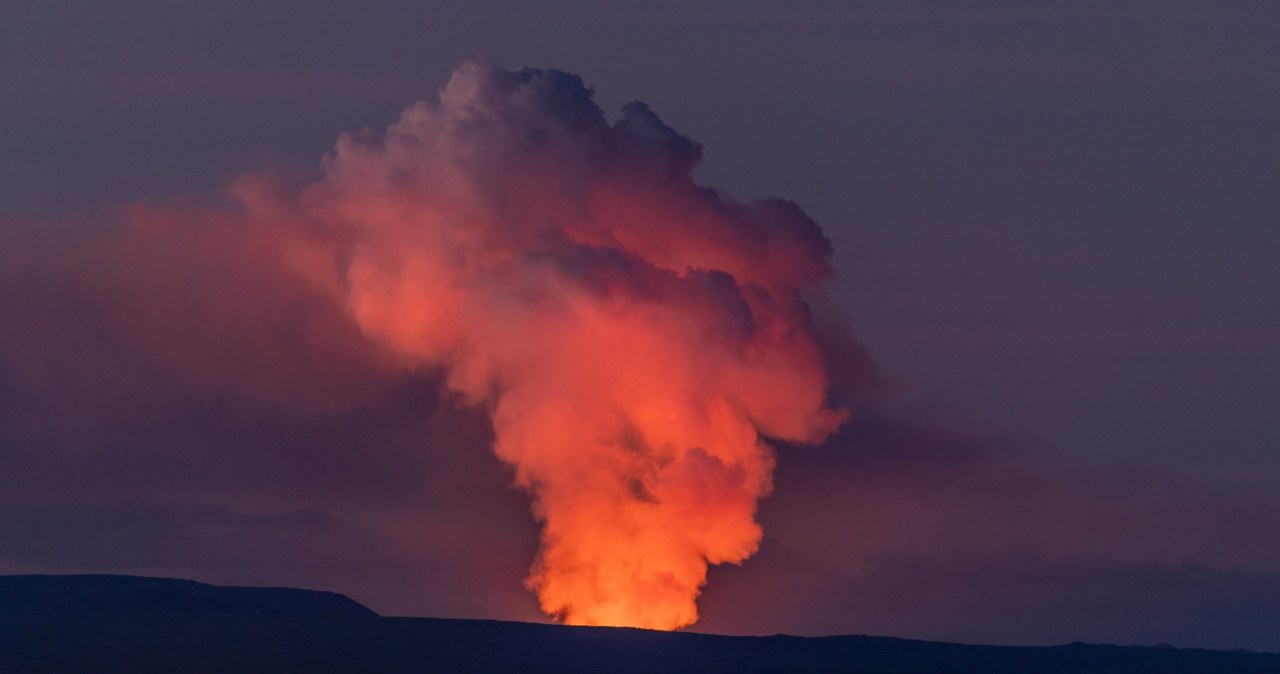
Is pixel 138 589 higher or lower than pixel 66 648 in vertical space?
higher

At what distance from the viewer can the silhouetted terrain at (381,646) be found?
497ft

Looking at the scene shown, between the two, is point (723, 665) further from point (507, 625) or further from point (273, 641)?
point (273, 641)

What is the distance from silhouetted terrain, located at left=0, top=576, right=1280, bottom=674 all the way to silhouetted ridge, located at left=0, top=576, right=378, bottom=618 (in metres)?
0.18

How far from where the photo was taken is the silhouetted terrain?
151 meters

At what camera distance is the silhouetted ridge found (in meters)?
186

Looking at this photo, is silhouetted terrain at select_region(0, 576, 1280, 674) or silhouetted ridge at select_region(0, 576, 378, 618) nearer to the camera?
silhouetted terrain at select_region(0, 576, 1280, 674)

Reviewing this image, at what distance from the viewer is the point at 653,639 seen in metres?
A: 146

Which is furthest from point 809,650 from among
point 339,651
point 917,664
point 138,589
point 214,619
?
point 138,589

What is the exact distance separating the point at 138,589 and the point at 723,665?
64364 millimetres

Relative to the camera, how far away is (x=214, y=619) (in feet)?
582

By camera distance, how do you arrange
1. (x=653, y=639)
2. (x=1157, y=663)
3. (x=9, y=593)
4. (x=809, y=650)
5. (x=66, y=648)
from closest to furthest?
1. (x=653, y=639)
2. (x=66, y=648)
3. (x=809, y=650)
4. (x=1157, y=663)
5. (x=9, y=593)

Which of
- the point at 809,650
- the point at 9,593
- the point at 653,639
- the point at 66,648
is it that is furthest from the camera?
the point at 9,593

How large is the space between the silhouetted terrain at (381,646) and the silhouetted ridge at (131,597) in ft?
0.58

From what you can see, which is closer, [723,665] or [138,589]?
[723,665]
